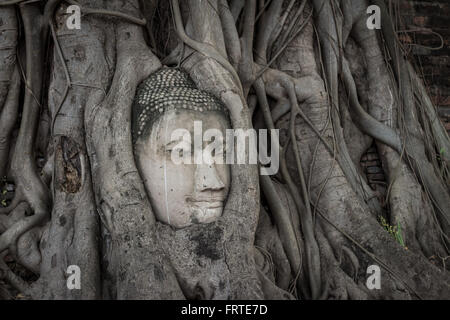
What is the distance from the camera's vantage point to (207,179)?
2553 millimetres

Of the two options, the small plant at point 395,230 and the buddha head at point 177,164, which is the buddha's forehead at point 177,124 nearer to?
the buddha head at point 177,164

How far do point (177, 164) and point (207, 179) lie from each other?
170mm

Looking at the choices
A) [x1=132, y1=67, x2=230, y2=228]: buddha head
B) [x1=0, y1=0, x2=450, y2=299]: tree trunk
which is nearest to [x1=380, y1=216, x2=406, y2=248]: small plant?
[x1=0, y1=0, x2=450, y2=299]: tree trunk

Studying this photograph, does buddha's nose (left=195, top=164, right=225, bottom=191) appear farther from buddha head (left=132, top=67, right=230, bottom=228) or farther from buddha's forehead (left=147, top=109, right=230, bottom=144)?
buddha's forehead (left=147, top=109, right=230, bottom=144)

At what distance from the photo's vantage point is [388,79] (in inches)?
144

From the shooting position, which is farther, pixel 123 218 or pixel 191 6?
pixel 191 6

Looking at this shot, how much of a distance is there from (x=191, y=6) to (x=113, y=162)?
3.57 ft

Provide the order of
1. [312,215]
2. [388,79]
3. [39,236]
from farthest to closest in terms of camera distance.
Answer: [388,79]
[312,215]
[39,236]

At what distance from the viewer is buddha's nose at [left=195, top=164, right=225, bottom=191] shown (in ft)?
8.36

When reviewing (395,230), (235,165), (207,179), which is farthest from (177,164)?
(395,230)

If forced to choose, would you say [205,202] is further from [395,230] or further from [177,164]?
[395,230]
